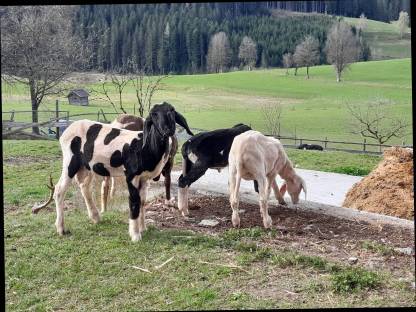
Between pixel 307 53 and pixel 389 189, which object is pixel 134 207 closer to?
pixel 307 53

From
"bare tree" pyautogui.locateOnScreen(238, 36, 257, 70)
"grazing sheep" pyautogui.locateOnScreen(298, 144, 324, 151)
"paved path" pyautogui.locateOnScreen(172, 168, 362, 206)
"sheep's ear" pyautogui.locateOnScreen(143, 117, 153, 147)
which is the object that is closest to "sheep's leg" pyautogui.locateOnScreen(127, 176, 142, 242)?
"sheep's ear" pyautogui.locateOnScreen(143, 117, 153, 147)

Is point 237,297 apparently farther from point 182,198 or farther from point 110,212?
point 110,212

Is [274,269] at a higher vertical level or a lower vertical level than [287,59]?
lower

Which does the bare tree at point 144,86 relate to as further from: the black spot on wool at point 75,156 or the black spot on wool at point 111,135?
the black spot on wool at point 75,156

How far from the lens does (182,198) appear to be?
6.79 metres

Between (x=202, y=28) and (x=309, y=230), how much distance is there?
116 inches

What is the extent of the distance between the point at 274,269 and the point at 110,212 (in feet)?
8.68

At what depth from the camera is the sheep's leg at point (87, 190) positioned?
648 centimetres

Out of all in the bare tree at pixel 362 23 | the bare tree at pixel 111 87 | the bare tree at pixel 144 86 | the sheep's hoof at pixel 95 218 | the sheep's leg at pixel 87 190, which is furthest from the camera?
the bare tree at pixel 111 87

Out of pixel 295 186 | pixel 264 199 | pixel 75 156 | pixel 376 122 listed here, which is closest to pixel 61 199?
pixel 75 156

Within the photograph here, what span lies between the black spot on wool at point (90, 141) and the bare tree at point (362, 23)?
3.34 metres

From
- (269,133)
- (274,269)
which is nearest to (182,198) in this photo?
(274,269)

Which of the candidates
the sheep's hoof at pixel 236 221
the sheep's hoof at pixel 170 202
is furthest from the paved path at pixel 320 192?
the sheep's hoof at pixel 236 221

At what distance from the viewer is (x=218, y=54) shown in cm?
729
